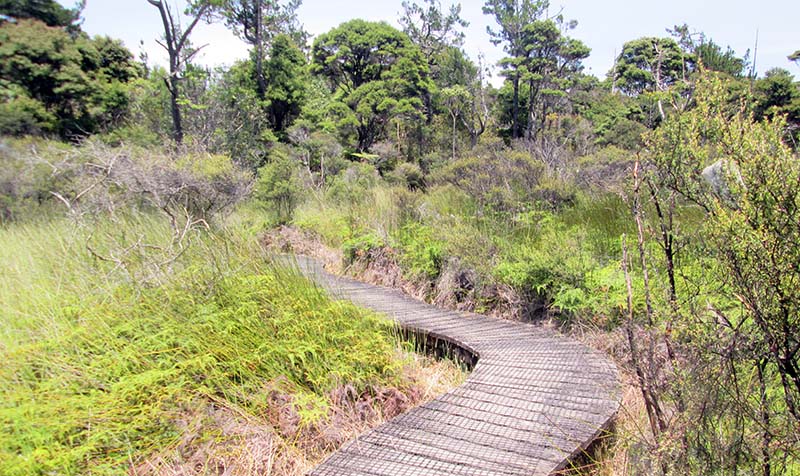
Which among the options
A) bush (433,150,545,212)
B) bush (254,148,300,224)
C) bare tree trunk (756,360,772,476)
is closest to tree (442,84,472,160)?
bush (254,148,300,224)

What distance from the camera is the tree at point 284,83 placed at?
1902 cm

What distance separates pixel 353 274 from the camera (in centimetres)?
694

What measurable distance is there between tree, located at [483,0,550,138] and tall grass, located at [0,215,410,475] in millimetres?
19881

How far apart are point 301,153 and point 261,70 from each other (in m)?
6.70

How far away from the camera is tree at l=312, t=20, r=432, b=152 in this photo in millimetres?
18875

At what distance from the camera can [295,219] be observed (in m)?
9.70

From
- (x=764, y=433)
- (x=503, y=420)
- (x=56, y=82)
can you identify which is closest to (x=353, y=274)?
(x=503, y=420)

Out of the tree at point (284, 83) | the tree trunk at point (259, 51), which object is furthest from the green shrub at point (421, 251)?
the tree trunk at point (259, 51)

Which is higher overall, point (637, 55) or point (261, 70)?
point (637, 55)

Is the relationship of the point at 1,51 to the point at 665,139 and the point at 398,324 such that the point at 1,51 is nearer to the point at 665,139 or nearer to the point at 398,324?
the point at 398,324

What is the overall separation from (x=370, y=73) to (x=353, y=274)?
15.8 meters

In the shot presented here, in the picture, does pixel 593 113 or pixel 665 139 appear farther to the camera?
pixel 593 113

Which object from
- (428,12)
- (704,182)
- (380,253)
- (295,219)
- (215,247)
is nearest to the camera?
(704,182)

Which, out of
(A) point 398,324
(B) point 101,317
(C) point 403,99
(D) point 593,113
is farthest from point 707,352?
(D) point 593,113
